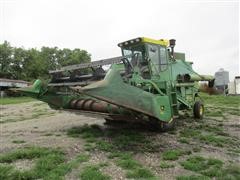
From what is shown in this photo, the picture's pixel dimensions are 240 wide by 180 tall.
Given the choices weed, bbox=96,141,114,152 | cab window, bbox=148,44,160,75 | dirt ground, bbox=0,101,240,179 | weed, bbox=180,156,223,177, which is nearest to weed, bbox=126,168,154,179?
dirt ground, bbox=0,101,240,179

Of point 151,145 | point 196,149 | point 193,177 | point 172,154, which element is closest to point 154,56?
point 151,145

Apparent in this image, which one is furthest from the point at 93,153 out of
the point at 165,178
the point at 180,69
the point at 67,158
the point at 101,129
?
the point at 180,69

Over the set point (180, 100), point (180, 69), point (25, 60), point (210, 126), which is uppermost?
point (25, 60)

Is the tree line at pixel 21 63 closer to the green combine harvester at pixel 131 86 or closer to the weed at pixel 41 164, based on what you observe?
the green combine harvester at pixel 131 86

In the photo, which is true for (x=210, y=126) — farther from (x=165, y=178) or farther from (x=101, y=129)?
(x=165, y=178)

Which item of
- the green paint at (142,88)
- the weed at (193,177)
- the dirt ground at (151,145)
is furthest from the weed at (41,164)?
the weed at (193,177)

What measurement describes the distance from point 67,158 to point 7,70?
5166 cm

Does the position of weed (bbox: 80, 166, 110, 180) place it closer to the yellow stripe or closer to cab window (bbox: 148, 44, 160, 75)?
cab window (bbox: 148, 44, 160, 75)

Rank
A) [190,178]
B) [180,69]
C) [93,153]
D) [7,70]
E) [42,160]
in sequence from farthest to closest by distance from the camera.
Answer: [7,70] < [180,69] < [93,153] < [42,160] < [190,178]

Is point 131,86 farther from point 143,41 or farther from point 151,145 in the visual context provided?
point 143,41

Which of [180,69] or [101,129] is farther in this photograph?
[180,69]

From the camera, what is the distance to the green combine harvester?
16.8 ft

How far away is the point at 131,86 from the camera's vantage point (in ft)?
17.1

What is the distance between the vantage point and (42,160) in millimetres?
4684
